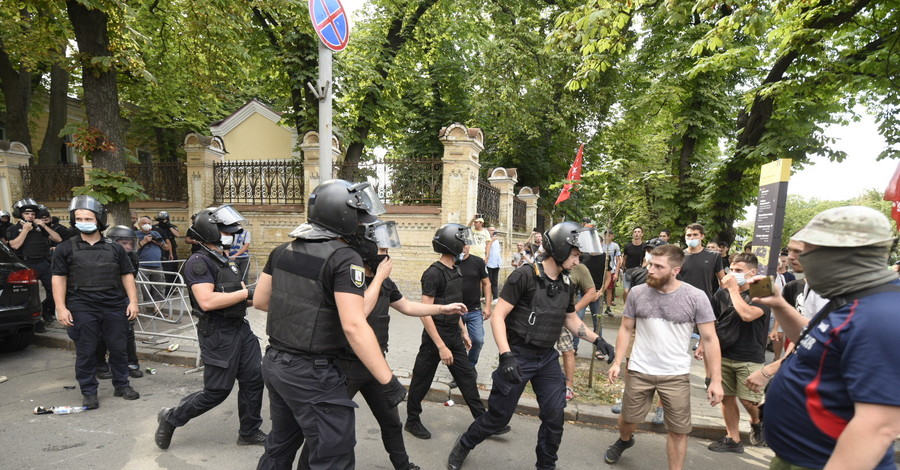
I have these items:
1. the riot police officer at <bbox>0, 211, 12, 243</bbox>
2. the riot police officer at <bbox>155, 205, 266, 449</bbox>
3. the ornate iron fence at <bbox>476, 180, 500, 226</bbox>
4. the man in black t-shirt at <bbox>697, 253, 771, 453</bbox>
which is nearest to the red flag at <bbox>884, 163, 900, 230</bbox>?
the man in black t-shirt at <bbox>697, 253, 771, 453</bbox>

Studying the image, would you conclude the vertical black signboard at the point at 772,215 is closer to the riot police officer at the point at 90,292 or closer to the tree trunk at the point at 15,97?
the riot police officer at the point at 90,292

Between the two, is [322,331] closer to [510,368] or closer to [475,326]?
[510,368]

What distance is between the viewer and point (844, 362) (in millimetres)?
1430

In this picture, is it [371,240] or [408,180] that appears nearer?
[371,240]

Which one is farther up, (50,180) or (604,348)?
(50,180)

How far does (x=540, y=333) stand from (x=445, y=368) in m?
2.63

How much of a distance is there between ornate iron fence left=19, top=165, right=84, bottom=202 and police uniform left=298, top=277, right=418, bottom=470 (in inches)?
558

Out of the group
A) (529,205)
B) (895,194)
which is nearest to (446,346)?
(895,194)

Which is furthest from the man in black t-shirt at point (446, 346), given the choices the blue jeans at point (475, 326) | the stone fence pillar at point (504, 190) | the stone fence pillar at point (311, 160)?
the stone fence pillar at point (504, 190)

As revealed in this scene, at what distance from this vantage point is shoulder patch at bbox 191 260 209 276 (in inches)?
131

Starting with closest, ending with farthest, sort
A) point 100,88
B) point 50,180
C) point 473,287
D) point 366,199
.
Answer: point 366,199 < point 473,287 < point 100,88 < point 50,180

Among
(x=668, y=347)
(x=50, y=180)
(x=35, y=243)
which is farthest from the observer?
(x=50, y=180)

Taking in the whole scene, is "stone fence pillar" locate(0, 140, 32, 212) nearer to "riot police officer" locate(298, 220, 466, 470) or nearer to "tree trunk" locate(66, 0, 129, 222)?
"tree trunk" locate(66, 0, 129, 222)

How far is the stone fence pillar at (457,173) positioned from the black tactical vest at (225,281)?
19.9 ft
